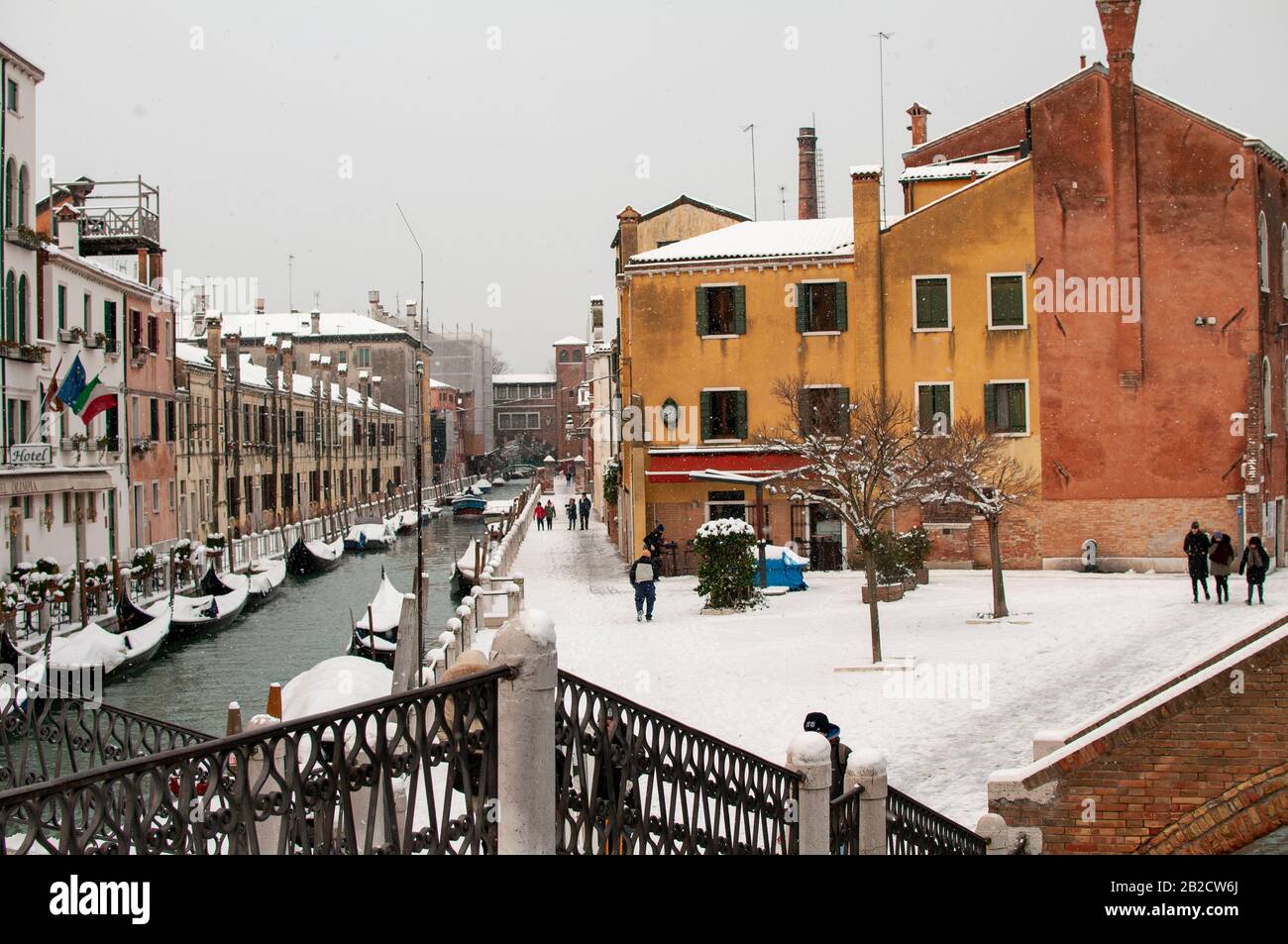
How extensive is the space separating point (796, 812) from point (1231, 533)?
22008 millimetres

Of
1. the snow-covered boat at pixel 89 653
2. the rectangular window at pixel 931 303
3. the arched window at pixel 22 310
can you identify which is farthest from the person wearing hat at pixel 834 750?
the arched window at pixel 22 310

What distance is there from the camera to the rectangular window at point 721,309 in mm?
27922

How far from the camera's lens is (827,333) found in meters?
27.7

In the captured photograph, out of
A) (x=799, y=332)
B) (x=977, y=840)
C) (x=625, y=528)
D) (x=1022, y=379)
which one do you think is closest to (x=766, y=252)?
(x=799, y=332)

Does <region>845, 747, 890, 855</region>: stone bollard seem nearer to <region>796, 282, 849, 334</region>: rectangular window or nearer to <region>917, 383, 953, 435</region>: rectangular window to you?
<region>917, 383, 953, 435</region>: rectangular window

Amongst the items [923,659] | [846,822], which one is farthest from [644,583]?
[846,822]

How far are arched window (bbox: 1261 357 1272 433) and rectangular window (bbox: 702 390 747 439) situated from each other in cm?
1022

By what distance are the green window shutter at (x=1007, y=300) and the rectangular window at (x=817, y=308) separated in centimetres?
300

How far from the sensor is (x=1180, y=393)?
2583cm

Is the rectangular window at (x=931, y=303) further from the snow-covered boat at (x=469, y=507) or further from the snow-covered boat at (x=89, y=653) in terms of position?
the snow-covered boat at (x=469, y=507)

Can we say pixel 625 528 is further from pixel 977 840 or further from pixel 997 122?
pixel 977 840

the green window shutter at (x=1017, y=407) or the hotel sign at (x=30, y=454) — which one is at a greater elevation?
the green window shutter at (x=1017, y=407)

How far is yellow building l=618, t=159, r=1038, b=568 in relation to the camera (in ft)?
87.7

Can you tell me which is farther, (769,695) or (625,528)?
(625,528)
